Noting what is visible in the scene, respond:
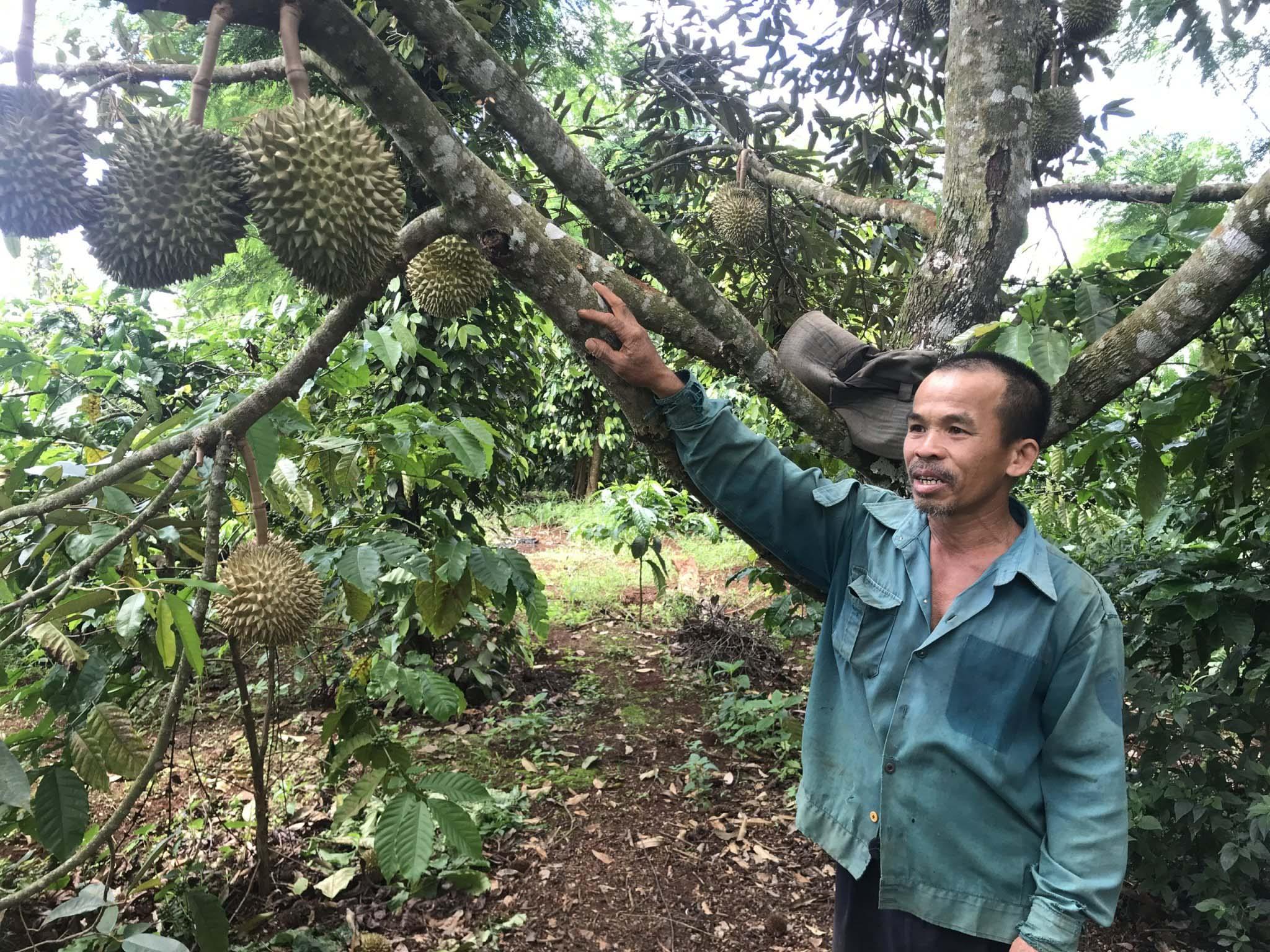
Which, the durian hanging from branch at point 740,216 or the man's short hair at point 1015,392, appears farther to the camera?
the durian hanging from branch at point 740,216

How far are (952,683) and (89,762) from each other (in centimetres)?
162

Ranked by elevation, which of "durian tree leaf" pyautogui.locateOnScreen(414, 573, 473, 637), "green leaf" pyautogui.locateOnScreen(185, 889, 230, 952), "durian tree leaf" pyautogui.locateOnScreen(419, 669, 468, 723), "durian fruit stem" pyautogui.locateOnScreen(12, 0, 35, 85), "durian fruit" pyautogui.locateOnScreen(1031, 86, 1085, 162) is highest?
"durian fruit" pyautogui.locateOnScreen(1031, 86, 1085, 162)

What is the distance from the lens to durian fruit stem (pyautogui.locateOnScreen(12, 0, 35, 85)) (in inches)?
30.3

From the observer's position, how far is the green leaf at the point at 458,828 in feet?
5.99

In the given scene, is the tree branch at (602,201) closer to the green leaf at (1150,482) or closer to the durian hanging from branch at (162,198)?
the durian hanging from branch at (162,198)

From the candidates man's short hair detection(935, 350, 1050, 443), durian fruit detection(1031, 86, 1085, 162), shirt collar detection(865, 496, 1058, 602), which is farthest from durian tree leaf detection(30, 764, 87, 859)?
durian fruit detection(1031, 86, 1085, 162)

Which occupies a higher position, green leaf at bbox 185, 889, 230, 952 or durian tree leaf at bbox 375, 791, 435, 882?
durian tree leaf at bbox 375, 791, 435, 882

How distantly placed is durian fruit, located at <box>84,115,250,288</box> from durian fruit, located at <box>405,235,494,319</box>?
0.84m

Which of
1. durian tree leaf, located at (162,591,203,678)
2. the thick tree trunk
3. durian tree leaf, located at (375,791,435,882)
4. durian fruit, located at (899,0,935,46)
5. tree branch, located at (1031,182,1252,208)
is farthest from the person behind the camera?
durian fruit, located at (899,0,935,46)

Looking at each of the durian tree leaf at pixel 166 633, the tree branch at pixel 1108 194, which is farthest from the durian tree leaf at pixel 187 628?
the tree branch at pixel 1108 194

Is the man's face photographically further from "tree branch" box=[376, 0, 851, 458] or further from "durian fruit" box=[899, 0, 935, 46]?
"durian fruit" box=[899, 0, 935, 46]

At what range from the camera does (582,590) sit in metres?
6.41

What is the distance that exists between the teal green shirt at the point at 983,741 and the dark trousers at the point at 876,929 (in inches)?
2.5

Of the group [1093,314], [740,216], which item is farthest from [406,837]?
[740,216]
